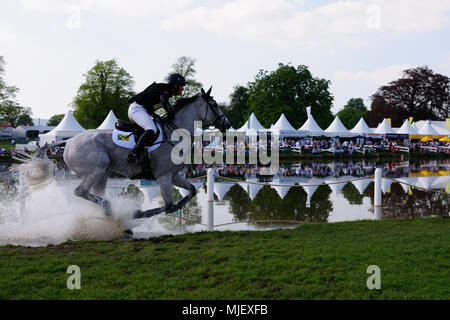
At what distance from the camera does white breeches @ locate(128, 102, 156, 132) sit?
21.3ft

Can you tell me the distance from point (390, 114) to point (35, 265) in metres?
75.9

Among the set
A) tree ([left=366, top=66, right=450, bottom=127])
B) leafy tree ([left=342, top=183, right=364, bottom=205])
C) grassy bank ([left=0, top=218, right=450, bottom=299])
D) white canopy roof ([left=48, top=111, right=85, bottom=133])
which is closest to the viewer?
grassy bank ([left=0, top=218, right=450, bottom=299])

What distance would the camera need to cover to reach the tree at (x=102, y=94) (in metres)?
52.0

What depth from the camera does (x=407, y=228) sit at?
697 cm

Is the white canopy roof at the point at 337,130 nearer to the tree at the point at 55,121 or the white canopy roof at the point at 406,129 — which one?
the white canopy roof at the point at 406,129

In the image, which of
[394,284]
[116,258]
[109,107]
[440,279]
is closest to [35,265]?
[116,258]

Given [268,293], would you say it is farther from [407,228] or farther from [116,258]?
[407,228]

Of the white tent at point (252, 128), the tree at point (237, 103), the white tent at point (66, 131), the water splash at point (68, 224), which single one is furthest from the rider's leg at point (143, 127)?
the tree at point (237, 103)

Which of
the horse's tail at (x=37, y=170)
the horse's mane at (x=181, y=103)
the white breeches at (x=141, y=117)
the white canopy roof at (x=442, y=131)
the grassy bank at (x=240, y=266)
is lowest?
the grassy bank at (x=240, y=266)

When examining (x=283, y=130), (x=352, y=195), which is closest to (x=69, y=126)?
(x=283, y=130)

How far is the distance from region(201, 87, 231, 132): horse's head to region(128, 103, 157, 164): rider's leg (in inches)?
42.1

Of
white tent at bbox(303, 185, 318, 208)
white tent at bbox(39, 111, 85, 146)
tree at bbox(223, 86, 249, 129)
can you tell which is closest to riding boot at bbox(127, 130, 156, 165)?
white tent at bbox(303, 185, 318, 208)

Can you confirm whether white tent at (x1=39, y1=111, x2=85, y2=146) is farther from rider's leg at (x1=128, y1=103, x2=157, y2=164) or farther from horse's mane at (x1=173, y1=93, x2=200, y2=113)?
rider's leg at (x1=128, y1=103, x2=157, y2=164)

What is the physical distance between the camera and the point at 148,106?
669 cm
